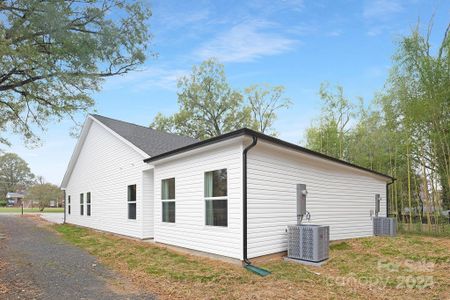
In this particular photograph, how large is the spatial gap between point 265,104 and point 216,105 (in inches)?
168

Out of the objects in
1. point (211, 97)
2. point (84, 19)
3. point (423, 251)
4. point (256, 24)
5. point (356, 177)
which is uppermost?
point (211, 97)

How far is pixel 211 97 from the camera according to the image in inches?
1077

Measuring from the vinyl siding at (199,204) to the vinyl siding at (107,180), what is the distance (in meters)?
1.58

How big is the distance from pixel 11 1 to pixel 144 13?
8.07 feet

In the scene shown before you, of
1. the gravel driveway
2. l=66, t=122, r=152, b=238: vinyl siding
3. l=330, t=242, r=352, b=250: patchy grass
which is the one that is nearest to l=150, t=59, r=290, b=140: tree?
l=66, t=122, r=152, b=238: vinyl siding

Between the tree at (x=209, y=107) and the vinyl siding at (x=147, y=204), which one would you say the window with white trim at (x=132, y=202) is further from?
the tree at (x=209, y=107)

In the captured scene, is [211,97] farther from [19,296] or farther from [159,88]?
[19,296]

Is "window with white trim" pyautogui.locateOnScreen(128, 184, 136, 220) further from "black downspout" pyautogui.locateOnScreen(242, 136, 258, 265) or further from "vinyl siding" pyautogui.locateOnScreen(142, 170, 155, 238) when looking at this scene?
"black downspout" pyautogui.locateOnScreen(242, 136, 258, 265)

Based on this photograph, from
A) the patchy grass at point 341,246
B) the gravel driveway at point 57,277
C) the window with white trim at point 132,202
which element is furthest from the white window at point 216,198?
the window with white trim at point 132,202

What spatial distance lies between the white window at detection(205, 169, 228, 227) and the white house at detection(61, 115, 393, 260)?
2 centimetres

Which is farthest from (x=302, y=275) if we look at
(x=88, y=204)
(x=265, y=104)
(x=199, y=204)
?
(x=265, y=104)

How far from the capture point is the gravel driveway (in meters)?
4.52

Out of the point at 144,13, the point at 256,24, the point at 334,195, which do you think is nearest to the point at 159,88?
the point at 256,24

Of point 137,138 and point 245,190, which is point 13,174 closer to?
point 137,138
